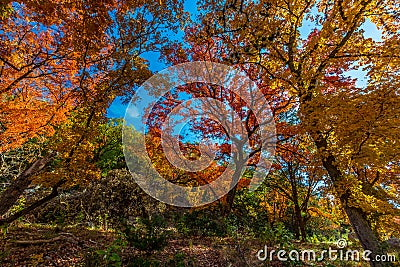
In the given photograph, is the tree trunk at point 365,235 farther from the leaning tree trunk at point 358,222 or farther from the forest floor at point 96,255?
the forest floor at point 96,255

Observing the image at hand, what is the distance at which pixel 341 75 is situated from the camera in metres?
7.46

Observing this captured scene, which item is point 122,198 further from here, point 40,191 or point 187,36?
point 187,36

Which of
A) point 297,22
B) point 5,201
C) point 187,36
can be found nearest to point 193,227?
point 5,201

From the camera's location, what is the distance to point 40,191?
1284 cm

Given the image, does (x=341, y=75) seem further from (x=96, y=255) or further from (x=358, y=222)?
(x=96, y=255)

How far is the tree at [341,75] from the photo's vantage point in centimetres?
423

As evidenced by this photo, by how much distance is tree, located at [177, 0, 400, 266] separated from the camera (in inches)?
167

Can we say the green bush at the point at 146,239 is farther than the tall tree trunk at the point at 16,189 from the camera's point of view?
No
